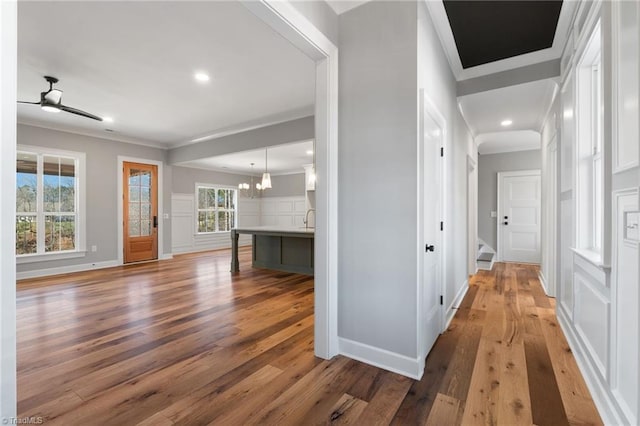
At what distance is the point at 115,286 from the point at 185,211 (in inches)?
163

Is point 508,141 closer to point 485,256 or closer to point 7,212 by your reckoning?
point 485,256

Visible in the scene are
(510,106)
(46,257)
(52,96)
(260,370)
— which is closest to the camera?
(260,370)

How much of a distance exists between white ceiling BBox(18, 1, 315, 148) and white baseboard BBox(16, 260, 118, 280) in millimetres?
2650

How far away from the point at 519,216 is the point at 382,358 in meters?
6.00

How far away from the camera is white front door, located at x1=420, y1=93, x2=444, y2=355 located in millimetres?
2123

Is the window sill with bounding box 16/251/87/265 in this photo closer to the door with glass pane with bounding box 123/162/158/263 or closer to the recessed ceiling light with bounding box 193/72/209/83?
the door with glass pane with bounding box 123/162/158/263

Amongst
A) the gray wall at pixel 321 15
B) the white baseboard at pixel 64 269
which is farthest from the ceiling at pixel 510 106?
the white baseboard at pixel 64 269

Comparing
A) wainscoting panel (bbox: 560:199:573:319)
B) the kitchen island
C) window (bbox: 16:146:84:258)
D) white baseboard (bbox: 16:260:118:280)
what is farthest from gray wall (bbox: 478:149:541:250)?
window (bbox: 16:146:84:258)

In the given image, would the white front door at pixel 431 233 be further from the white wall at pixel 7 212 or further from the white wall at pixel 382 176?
the white wall at pixel 7 212

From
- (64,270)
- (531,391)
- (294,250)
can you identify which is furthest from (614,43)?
(64,270)

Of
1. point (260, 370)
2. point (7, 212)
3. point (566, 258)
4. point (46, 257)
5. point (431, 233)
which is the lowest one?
point (260, 370)

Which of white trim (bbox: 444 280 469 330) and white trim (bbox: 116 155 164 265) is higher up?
white trim (bbox: 116 155 164 265)

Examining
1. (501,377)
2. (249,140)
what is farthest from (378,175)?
(249,140)

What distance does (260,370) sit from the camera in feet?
6.71
